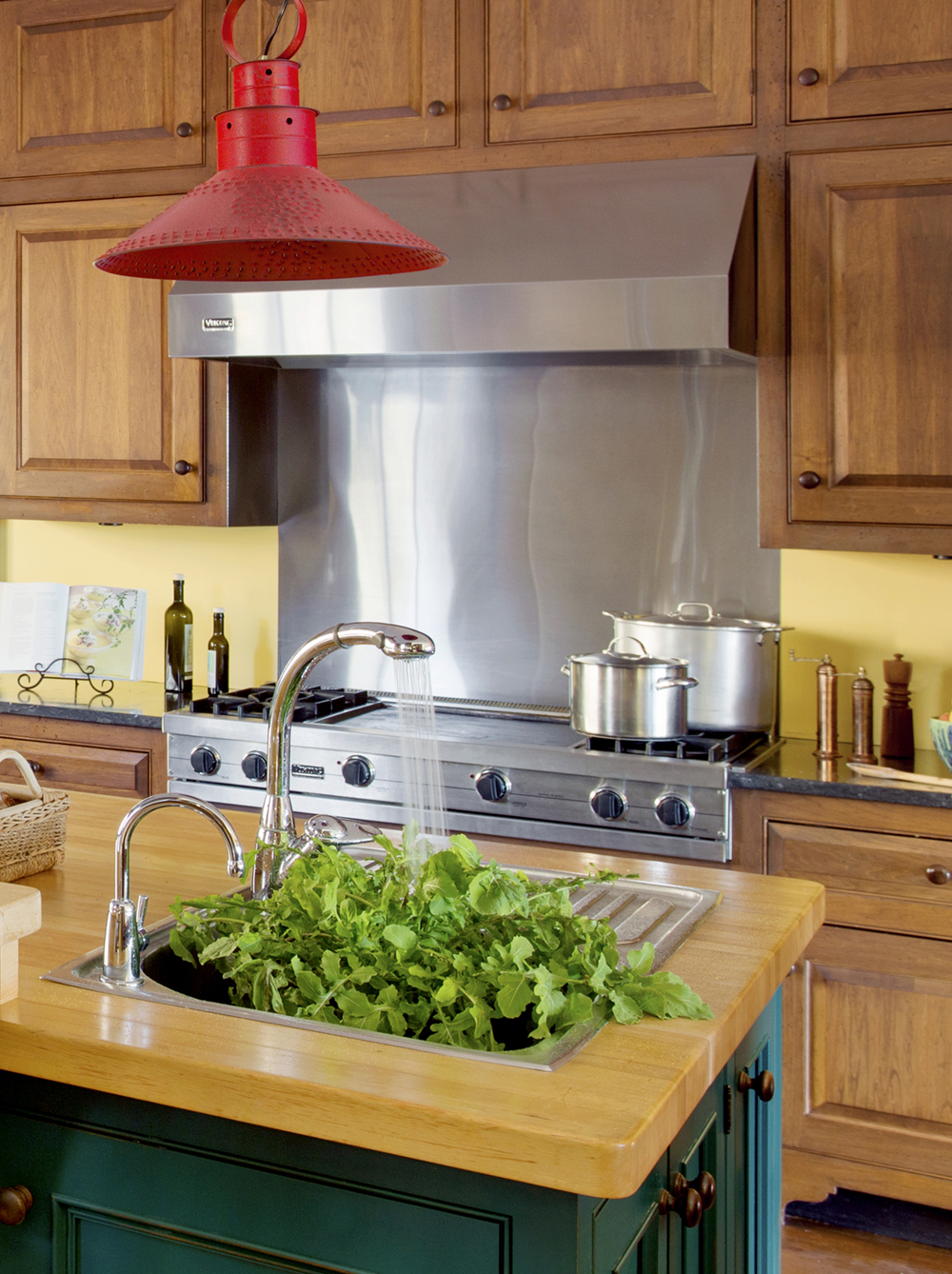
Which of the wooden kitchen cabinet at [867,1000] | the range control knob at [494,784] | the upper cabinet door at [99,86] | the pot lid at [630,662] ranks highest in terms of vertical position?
the upper cabinet door at [99,86]

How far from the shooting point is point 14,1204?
142cm

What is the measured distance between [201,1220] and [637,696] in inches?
65.7

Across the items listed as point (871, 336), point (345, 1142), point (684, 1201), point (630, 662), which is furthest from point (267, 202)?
point (871, 336)

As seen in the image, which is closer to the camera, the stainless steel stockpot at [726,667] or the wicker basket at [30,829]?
the wicker basket at [30,829]

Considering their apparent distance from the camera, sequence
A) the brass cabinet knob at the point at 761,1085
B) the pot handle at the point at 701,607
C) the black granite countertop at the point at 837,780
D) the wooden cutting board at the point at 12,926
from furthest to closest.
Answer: the pot handle at the point at 701,607, the black granite countertop at the point at 837,780, the brass cabinet knob at the point at 761,1085, the wooden cutting board at the point at 12,926

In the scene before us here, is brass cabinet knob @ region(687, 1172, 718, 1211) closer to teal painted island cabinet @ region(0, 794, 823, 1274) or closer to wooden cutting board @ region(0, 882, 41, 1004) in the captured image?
teal painted island cabinet @ region(0, 794, 823, 1274)

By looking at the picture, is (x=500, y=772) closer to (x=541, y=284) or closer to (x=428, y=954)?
(x=541, y=284)

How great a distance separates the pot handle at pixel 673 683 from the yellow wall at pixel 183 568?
1.35m

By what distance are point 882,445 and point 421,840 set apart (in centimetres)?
157

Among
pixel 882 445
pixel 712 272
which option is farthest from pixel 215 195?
pixel 882 445

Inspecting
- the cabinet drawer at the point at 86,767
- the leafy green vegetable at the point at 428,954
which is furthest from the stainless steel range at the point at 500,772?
the leafy green vegetable at the point at 428,954

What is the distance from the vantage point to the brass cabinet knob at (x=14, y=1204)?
1.42 m

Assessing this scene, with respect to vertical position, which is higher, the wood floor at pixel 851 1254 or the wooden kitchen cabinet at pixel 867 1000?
the wooden kitchen cabinet at pixel 867 1000

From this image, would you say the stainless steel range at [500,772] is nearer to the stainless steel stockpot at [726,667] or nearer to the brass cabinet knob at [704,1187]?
the stainless steel stockpot at [726,667]
